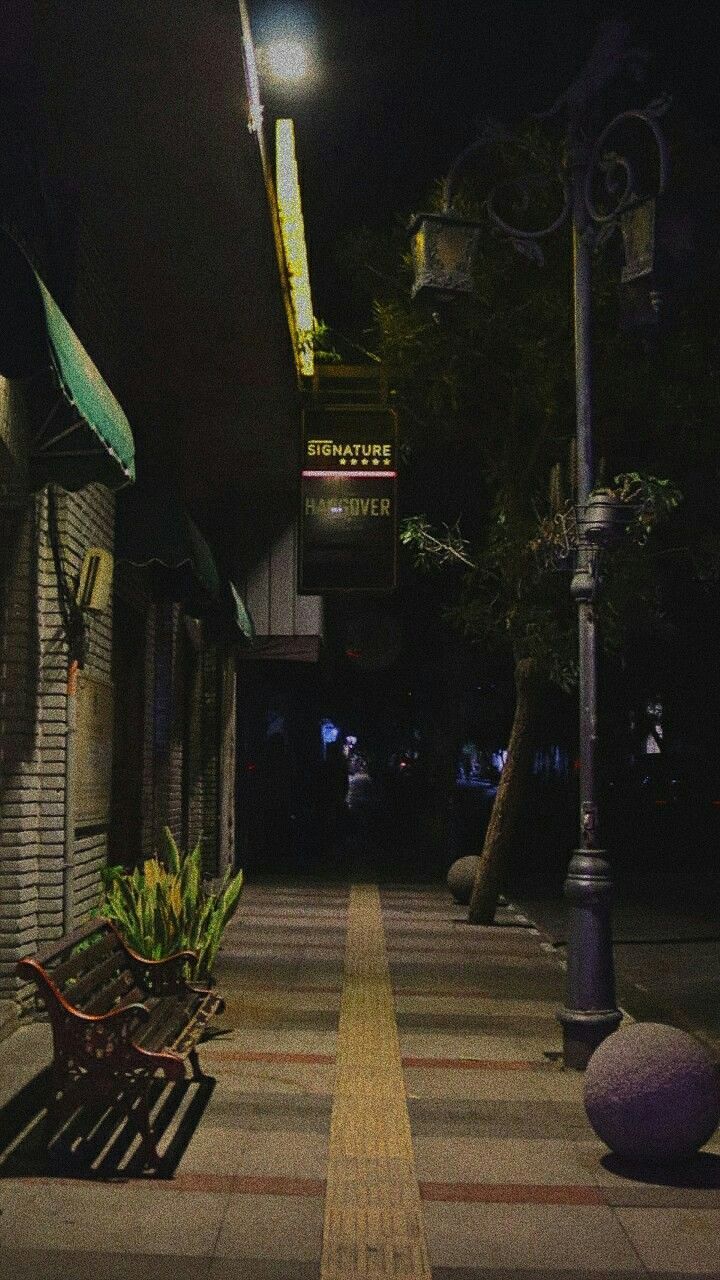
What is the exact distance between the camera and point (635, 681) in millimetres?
38562

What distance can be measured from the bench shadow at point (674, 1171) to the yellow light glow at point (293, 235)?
8923mm

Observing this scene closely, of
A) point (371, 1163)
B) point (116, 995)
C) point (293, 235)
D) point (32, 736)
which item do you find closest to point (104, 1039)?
point (116, 995)

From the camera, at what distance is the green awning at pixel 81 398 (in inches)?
257

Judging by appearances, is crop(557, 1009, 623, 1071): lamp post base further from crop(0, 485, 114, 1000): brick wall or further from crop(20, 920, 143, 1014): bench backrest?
crop(0, 485, 114, 1000): brick wall

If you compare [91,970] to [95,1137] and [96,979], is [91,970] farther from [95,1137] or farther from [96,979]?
[95,1137]

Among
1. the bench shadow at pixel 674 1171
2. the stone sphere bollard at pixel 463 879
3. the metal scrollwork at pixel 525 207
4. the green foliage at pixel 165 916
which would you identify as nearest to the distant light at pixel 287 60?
the metal scrollwork at pixel 525 207

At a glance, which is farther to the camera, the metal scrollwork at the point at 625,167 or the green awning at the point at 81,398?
the metal scrollwork at the point at 625,167

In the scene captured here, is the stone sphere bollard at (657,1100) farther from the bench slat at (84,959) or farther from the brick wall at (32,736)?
the brick wall at (32,736)

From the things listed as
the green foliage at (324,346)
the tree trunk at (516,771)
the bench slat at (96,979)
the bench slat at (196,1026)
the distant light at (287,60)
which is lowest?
the bench slat at (196,1026)

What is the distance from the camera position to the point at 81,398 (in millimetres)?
7016

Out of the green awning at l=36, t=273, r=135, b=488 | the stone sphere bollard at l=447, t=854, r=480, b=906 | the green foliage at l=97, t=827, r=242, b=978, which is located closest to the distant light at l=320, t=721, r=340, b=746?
the stone sphere bollard at l=447, t=854, r=480, b=906

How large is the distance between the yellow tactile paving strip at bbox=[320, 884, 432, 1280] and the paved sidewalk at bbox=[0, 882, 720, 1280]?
0.04 feet

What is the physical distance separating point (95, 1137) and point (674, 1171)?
2.81m

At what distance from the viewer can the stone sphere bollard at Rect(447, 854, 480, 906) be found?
61.1 ft
